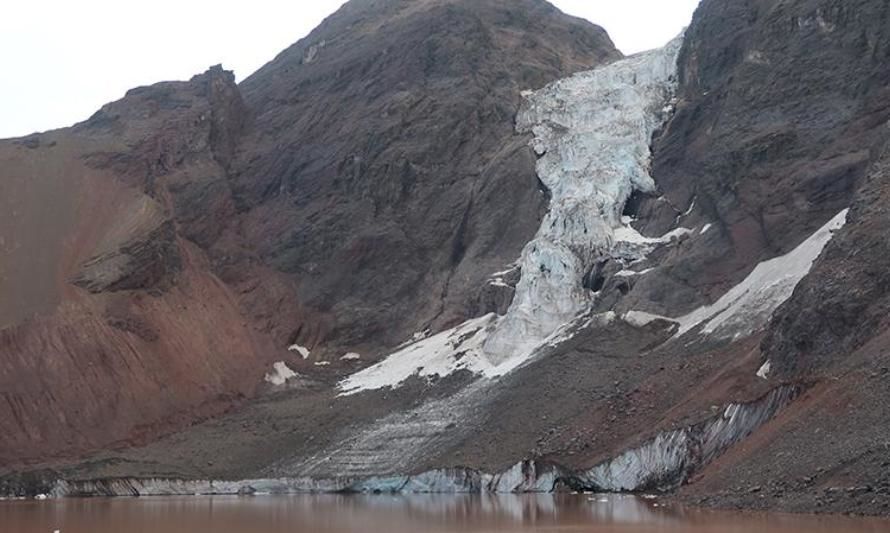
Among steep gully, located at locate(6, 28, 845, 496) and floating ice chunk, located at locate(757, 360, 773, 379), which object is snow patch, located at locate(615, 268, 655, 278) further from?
floating ice chunk, located at locate(757, 360, 773, 379)

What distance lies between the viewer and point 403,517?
42562mm

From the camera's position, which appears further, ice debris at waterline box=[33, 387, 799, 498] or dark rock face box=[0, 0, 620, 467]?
dark rock face box=[0, 0, 620, 467]

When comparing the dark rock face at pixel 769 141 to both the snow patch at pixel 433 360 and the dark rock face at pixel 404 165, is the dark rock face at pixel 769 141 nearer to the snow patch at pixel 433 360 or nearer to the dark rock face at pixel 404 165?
the snow patch at pixel 433 360

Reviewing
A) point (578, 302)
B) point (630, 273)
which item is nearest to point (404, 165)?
point (578, 302)

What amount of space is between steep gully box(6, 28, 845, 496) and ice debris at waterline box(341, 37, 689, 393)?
98 millimetres

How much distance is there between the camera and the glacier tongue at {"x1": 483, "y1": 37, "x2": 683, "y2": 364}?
7600 cm

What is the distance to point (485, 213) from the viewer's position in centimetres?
8956

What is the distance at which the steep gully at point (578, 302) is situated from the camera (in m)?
53.2

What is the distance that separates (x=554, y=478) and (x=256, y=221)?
50.1 m

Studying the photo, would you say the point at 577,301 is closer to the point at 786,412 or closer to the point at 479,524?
the point at 786,412

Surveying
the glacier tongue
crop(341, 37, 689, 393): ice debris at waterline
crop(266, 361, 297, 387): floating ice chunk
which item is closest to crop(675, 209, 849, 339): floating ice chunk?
crop(341, 37, 689, 393): ice debris at waterline

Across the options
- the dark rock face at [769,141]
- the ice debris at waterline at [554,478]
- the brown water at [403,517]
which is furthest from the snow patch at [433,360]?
the brown water at [403,517]

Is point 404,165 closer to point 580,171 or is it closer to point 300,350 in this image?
point 580,171

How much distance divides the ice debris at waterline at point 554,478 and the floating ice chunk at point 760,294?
10141 mm
